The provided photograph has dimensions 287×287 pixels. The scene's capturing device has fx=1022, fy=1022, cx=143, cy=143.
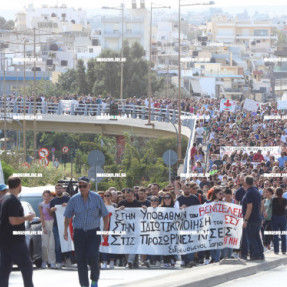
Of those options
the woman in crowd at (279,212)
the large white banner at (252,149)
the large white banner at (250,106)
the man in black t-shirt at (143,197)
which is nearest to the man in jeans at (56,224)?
the man in black t-shirt at (143,197)

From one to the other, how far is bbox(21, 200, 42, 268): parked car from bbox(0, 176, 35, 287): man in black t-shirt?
5619 mm

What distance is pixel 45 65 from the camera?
15875 centimetres

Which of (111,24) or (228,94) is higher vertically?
(111,24)

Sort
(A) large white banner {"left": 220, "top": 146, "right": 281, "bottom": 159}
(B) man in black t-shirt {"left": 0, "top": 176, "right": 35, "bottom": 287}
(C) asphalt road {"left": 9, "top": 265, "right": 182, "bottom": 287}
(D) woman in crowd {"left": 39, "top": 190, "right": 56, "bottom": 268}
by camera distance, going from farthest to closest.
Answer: (A) large white banner {"left": 220, "top": 146, "right": 281, "bottom": 159}, (D) woman in crowd {"left": 39, "top": 190, "right": 56, "bottom": 268}, (C) asphalt road {"left": 9, "top": 265, "right": 182, "bottom": 287}, (B) man in black t-shirt {"left": 0, "top": 176, "right": 35, "bottom": 287}

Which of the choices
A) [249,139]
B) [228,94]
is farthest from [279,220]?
[228,94]

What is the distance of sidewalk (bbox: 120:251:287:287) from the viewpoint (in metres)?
12.9

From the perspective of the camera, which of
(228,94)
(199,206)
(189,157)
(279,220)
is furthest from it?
(228,94)

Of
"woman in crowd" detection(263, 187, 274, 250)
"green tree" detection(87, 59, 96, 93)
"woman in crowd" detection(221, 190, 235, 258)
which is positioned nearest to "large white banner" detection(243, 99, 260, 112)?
→ "woman in crowd" detection(263, 187, 274, 250)

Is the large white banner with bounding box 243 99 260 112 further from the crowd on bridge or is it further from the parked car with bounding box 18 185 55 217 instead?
the parked car with bounding box 18 185 55 217

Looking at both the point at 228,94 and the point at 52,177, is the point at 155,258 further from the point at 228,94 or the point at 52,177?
the point at 228,94

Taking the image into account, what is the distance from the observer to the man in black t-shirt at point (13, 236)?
36.5 ft

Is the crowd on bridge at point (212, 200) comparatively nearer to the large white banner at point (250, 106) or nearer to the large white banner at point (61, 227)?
the large white banner at point (61, 227)

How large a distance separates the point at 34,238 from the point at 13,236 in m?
6.38

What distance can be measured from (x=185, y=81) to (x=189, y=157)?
97.0 meters
